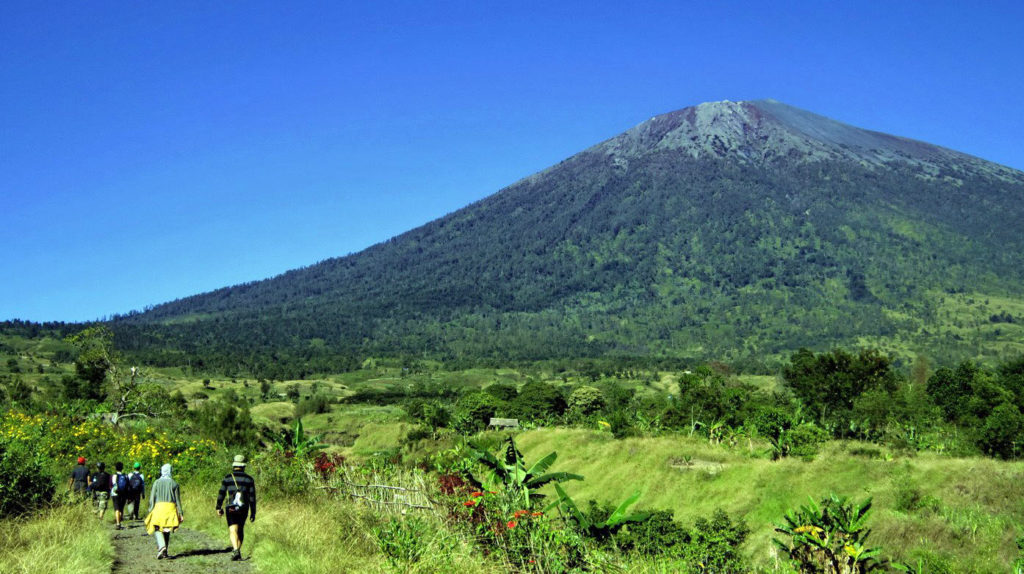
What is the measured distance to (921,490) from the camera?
29750mm

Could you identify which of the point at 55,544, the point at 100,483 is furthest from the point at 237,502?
the point at 100,483

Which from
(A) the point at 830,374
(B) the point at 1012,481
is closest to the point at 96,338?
(B) the point at 1012,481

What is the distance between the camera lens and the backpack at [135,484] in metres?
16.5

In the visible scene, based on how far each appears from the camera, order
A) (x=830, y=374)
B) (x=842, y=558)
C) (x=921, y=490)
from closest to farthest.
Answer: (x=842, y=558), (x=921, y=490), (x=830, y=374)

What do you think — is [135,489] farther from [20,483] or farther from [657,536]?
[657,536]

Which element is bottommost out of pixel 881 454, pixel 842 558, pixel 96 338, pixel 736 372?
pixel 736 372

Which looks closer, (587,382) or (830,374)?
(830,374)

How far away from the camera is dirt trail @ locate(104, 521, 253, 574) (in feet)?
36.1

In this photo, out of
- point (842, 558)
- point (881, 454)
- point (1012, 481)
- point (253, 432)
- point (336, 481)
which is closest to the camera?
point (336, 481)

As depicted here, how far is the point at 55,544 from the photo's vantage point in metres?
10.0

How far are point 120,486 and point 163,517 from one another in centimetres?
468

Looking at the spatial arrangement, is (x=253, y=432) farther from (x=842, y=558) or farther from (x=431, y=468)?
(x=842, y=558)

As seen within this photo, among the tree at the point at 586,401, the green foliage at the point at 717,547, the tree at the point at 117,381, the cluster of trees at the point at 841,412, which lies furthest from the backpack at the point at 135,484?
the tree at the point at 586,401

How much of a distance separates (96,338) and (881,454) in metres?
36.1
